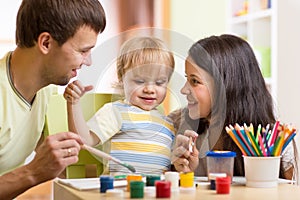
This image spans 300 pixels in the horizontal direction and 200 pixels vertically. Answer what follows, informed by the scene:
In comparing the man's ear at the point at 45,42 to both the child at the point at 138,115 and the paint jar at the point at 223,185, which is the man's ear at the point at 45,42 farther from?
the paint jar at the point at 223,185

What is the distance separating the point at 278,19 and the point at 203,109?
1510mm

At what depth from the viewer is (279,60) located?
8.67 ft

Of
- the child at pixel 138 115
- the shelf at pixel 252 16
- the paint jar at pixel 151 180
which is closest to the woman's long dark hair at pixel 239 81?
the child at pixel 138 115

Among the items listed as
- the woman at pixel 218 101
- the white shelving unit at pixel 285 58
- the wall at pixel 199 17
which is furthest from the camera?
the wall at pixel 199 17

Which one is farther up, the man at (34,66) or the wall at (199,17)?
the wall at (199,17)

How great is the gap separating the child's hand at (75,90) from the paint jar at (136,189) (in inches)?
10.6

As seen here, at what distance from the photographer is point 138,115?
116 centimetres

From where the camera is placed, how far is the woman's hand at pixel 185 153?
3.90 ft

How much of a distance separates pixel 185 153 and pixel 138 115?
0.13m

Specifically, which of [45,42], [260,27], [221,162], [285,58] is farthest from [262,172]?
[260,27]

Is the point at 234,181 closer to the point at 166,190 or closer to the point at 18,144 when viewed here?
the point at 166,190

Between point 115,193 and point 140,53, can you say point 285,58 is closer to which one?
point 140,53

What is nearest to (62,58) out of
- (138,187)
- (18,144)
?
(18,144)

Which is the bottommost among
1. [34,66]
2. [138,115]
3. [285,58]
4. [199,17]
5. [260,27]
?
[138,115]
